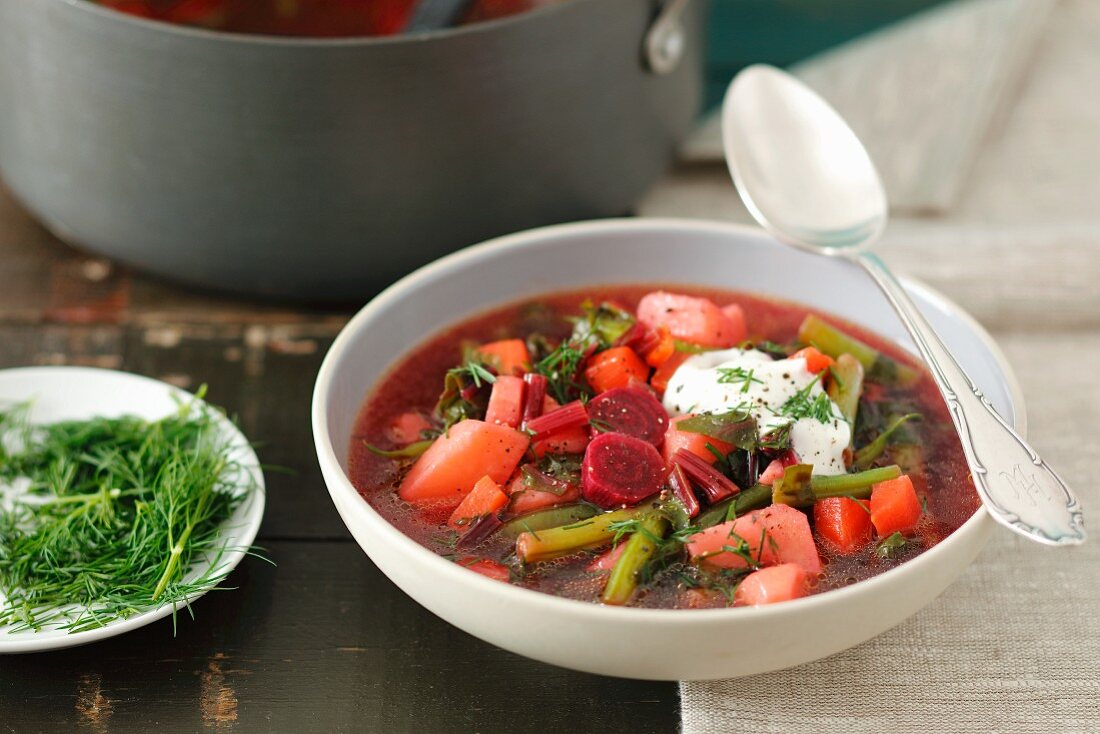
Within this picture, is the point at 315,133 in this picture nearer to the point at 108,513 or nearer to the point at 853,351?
the point at 108,513

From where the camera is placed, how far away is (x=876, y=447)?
1671 millimetres

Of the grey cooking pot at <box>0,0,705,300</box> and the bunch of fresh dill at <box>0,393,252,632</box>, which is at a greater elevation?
the grey cooking pot at <box>0,0,705,300</box>

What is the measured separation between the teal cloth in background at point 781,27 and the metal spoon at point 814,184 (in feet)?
3.13

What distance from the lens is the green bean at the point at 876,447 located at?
1648mm

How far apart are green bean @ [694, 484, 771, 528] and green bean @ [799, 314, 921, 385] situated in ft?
1.23

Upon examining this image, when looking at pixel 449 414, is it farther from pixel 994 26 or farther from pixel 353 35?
pixel 994 26

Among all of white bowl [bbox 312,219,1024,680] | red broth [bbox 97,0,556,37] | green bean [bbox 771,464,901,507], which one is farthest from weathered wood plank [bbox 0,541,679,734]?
red broth [bbox 97,0,556,37]

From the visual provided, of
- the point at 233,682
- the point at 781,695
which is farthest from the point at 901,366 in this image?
the point at 233,682

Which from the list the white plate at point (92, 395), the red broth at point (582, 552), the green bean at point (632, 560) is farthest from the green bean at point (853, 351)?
the white plate at point (92, 395)

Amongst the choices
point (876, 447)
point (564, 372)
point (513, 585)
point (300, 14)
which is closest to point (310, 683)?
point (513, 585)

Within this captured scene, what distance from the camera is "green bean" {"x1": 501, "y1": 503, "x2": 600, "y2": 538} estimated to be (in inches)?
59.6

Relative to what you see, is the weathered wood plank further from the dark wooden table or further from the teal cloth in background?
the teal cloth in background

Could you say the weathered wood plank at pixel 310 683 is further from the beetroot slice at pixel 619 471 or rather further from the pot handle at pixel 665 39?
the pot handle at pixel 665 39

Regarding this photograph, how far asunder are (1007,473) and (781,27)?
224 centimetres
